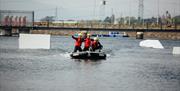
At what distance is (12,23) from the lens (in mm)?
161125

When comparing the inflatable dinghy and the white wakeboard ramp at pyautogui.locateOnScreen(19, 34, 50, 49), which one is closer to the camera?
the inflatable dinghy

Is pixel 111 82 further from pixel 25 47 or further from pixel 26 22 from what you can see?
pixel 26 22

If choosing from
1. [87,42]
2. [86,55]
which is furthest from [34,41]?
[86,55]

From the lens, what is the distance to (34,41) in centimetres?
6106

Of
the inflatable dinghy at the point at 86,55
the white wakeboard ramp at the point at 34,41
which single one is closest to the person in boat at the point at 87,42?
the inflatable dinghy at the point at 86,55

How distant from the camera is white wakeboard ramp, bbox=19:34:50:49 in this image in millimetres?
57287

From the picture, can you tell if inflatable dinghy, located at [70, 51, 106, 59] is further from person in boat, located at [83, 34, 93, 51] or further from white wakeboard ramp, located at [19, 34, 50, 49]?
white wakeboard ramp, located at [19, 34, 50, 49]

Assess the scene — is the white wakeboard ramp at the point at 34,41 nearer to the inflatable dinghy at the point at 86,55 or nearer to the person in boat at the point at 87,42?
the person in boat at the point at 87,42

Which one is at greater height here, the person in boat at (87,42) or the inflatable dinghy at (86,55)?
the person in boat at (87,42)

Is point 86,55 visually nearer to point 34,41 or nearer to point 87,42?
point 87,42

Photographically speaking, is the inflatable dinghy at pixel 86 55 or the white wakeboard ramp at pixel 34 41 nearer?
the inflatable dinghy at pixel 86 55

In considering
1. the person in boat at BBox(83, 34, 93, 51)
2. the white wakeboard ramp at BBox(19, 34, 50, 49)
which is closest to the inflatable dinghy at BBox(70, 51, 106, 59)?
the person in boat at BBox(83, 34, 93, 51)

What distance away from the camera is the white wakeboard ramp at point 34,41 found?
57287 millimetres

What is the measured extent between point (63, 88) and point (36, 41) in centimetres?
3874
